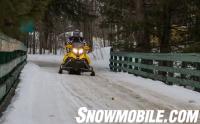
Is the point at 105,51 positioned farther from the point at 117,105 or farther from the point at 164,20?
the point at 117,105

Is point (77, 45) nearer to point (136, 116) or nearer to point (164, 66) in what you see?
point (164, 66)

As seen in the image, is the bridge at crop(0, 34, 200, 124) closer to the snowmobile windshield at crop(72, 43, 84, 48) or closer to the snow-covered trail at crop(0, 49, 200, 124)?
the snow-covered trail at crop(0, 49, 200, 124)

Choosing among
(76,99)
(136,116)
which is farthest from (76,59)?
(136,116)

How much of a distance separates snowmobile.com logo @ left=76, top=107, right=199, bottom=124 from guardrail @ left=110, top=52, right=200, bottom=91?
147 inches

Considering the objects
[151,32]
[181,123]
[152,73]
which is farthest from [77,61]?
[181,123]

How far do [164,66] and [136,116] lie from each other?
7695 millimetres

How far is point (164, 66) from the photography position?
16391mm

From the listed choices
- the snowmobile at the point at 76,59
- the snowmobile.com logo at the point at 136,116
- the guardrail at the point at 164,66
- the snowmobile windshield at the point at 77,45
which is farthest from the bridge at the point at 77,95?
the snowmobile windshield at the point at 77,45

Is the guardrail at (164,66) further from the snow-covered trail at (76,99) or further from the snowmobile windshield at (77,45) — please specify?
the snowmobile windshield at (77,45)

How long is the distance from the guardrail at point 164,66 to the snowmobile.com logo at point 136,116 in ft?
12.2

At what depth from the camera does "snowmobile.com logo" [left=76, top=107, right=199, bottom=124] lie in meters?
8.45

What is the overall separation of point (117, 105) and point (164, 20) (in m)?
13.3

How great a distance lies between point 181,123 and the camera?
830 centimetres

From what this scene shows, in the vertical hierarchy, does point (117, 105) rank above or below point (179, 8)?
below
